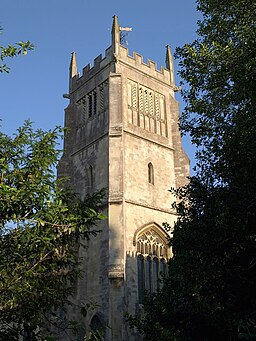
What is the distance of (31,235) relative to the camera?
272 inches

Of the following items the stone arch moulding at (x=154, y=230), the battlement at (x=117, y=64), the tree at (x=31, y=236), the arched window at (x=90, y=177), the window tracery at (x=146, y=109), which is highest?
the battlement at (x=117, y=64)

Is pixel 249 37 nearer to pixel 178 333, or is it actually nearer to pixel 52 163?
pixel 52 163

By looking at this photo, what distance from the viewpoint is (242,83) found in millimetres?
8266

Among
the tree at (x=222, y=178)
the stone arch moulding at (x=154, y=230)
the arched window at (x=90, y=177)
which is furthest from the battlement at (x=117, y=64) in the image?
the tree at (x=222, y=178)

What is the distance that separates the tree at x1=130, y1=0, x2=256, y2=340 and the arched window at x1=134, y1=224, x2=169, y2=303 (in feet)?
28.6

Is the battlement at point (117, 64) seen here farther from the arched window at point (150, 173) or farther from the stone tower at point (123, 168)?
the arched window at point (150, 173)

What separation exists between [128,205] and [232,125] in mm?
10986

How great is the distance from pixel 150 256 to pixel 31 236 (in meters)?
13.7

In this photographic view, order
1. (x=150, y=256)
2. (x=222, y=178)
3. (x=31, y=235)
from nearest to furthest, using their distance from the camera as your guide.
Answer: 1. (x=31, y=235)
2. (x=222, y=178)
3. (x=150, y=256)

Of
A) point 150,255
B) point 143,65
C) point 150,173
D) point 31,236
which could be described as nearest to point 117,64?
point 143,65

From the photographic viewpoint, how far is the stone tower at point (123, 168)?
18641 mm

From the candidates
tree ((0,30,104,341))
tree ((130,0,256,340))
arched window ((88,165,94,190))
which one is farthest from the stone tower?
tree ((0,30,104,341))

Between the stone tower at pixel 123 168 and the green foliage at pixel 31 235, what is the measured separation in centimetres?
916

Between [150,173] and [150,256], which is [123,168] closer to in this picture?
[150,173]
